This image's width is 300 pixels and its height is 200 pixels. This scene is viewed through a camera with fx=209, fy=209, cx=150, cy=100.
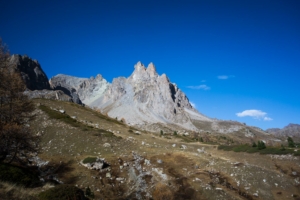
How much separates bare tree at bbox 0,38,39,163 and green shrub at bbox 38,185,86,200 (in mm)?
6790

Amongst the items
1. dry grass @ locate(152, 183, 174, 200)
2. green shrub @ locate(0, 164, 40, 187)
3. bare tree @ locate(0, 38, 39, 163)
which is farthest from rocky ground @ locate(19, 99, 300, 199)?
green shrub @ locate(0, 164, 40, 187)

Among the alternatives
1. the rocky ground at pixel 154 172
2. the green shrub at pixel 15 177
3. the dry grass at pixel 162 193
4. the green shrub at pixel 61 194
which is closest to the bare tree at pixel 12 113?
the green shrub at pixel 15 177

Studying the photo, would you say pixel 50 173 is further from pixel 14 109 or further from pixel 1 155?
pixel 14 109

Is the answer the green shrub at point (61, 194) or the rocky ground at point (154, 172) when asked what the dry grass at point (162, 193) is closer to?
the rocky ground at point (154, 172)

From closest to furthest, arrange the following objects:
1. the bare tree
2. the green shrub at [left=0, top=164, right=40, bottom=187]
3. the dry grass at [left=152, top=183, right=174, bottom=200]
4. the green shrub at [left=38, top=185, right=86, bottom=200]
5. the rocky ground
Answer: the green shrub at [left=38, top=185, right=86, bottom=200]
the green shrub at [left=0, top=164, right=40, bottom=187]
the bare tree
the dry grass at [left=152, top=183, right=174, bottom=200]
the rocky ground

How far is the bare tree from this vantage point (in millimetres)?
17375

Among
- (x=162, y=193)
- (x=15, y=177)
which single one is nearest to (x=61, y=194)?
(x=15, y=177)

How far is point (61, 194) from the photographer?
1324 cm

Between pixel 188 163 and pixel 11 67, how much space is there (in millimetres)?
25924

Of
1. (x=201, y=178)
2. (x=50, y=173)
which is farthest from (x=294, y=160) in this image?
(x=50, y=173)

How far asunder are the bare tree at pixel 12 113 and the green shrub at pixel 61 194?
6.79 metres

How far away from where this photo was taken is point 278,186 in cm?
2669

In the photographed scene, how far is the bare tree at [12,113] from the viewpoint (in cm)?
1738

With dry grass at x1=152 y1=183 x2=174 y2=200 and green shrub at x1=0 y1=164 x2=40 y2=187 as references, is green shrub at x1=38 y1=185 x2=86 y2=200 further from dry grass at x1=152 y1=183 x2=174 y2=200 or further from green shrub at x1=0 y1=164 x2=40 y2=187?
dry grass at x1=152 y1=183 x2=174 y2=200
